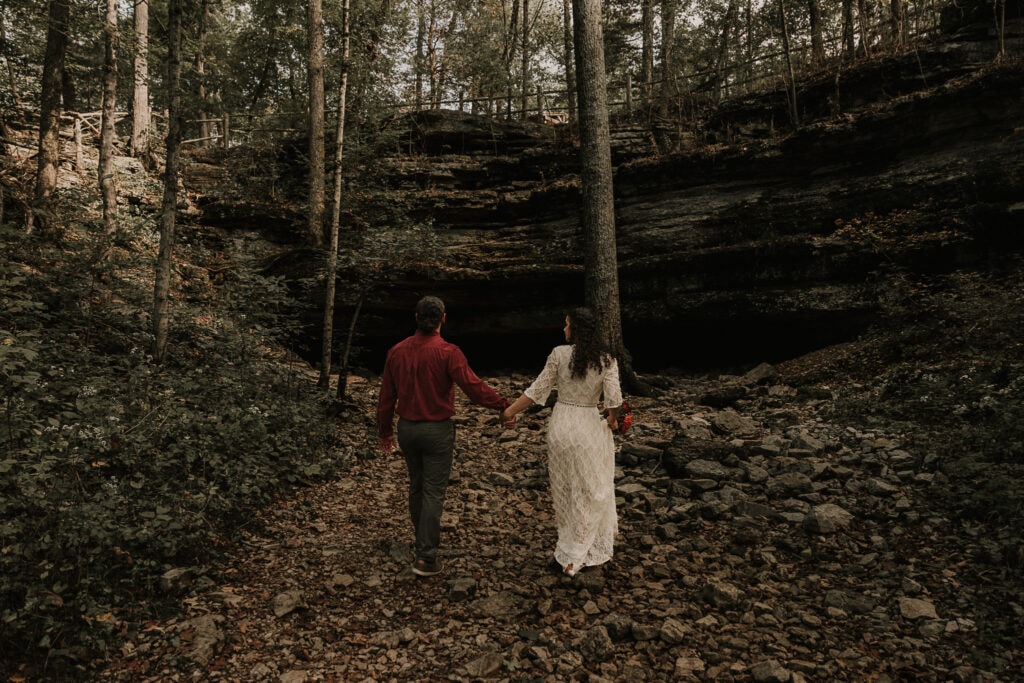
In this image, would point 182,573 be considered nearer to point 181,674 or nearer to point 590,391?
point 181,674

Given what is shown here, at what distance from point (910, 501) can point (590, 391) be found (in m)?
→ 3.20

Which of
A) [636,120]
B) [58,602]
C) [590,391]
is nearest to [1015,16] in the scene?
[636,120]

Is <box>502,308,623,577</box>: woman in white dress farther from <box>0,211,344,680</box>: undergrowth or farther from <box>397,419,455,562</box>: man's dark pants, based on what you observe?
<box>0,211,344,680</box>: undergrowth

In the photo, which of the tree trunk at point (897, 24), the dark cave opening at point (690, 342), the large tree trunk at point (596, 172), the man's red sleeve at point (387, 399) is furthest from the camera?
the tree trunk at point (897, 24)

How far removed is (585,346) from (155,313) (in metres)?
6.90

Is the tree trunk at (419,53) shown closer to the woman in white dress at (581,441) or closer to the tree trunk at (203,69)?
the tree trunk at (203,69)

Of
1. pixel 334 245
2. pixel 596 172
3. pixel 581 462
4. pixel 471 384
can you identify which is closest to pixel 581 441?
pixel 581 462

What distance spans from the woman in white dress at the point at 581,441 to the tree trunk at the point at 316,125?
10.2m

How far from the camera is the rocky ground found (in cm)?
361

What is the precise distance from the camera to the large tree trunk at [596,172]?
960cm

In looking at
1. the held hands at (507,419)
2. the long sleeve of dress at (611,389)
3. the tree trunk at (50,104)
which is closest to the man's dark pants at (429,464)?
the held hands at (507,419)

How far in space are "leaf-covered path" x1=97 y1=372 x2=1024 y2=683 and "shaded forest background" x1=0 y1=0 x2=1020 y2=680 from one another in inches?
23.0

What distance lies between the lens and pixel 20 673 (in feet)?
10.8

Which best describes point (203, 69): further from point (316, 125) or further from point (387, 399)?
point (387, 399)
